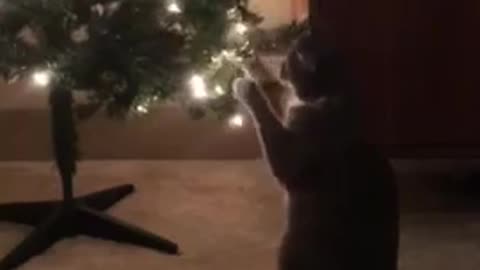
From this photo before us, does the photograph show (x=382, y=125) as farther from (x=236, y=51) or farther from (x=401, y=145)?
(x=236, y=51)

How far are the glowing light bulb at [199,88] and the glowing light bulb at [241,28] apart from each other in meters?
0.13

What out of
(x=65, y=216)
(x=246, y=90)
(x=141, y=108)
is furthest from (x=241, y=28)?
(x=65, y=216)

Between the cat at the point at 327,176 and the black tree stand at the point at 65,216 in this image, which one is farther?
the black tree stand at the point at 65,216

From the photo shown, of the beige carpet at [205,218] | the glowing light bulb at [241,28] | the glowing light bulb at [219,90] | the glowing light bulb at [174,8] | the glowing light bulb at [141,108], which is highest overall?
the glowing light bulb at [174,8]

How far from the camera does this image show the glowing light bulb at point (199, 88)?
2.30m

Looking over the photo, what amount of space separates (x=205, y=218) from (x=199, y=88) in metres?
0.34

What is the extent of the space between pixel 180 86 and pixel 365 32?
433 mm

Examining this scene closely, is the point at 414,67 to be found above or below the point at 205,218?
above

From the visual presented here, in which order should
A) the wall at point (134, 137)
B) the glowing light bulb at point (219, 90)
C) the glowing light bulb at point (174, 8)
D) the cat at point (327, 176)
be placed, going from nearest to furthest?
1. the cat at point (327, 176)
2. the glowing light bulb at point (174, 8)
3. the glowing light bulb at point (219, 90)
4. the wall at point (134, 137)

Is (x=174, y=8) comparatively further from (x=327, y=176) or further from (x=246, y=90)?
(x=327, y=176)

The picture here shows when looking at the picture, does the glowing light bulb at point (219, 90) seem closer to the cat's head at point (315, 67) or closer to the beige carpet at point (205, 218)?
the beige carpet at point (205, 218)

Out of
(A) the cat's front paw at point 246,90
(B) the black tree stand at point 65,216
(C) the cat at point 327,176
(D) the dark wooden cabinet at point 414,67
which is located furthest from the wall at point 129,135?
(C) the cat at point 327,176

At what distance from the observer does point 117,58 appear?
2092 millimetres

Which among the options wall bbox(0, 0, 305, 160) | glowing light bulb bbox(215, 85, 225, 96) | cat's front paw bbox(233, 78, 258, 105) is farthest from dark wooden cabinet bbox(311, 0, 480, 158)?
wall bbox(0, 0, 305, 160)
